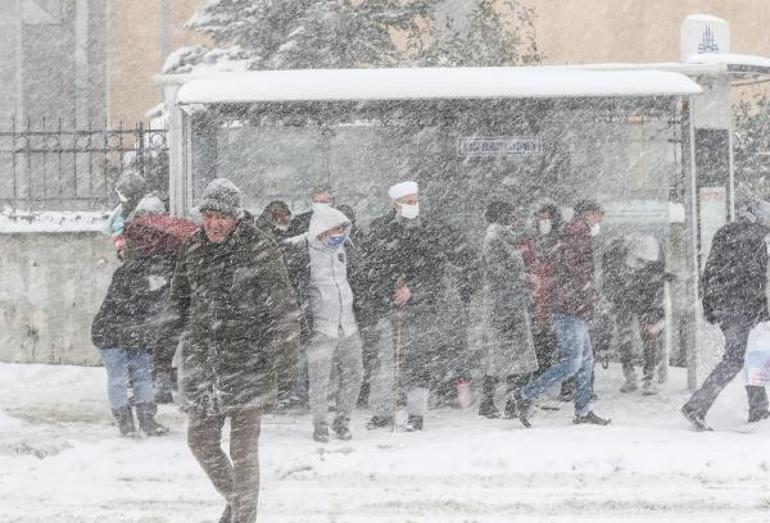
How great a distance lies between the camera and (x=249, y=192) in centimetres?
1113

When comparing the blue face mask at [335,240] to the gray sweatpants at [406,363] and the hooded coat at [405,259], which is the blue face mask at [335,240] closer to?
the hooded coat at [405,259]

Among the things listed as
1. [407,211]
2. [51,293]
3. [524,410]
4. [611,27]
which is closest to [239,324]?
[407,211]

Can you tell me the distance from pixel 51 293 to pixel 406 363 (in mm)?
4632

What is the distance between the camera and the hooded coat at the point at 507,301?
31.3ft

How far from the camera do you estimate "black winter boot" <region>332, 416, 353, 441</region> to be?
8906mm

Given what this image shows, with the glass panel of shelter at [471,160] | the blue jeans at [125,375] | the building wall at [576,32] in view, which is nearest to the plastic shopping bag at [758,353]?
the glass panel of shelter at [471,160]

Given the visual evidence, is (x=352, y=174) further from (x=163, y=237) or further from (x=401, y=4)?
(x=401, y=4)

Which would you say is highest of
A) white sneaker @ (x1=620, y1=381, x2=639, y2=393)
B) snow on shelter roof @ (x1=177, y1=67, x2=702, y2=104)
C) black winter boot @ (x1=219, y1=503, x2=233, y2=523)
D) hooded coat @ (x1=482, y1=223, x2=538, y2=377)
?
snow on shelter roof @ (x1=177, y1=67, x2=702, y2=104)

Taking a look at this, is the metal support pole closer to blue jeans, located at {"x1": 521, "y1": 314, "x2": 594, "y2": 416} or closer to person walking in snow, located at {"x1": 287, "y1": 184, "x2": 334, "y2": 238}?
blue jeans, located at {"x1": 521, "y1": 314, "x2": 594, "y2": 416}

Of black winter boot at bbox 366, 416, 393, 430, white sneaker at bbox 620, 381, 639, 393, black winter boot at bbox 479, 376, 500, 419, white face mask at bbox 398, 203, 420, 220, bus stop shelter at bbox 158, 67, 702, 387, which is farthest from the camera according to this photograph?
white sneaker at bbox 620, 381, 639, 393

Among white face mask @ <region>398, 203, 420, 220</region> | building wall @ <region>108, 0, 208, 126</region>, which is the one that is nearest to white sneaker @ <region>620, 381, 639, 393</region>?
white face mask @ <region>398, 203, 420, 220</region>

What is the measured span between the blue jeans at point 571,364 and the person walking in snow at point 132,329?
2828mm

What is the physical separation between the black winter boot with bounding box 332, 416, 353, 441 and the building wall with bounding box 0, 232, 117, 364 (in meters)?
4.19

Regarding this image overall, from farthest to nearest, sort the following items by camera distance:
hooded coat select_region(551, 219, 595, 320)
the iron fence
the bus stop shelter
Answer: the iron fence, the bus stop shelter, hooded coat select_region(551, 219, 595, 320)
